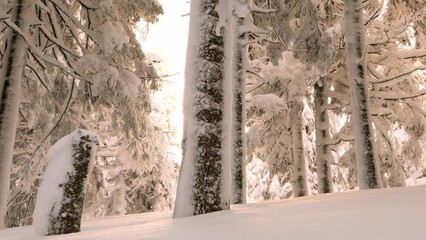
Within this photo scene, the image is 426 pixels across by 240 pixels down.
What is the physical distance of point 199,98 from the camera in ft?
17.7

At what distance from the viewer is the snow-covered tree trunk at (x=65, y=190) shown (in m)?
4.76

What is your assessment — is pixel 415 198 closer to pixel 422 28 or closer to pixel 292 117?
pixel 422 28

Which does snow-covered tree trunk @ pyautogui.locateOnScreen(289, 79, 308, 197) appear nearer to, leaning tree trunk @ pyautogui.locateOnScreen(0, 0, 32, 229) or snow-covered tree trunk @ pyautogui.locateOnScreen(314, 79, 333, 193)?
snow-covered tree trunk @ pyautogui.locateOnScreen(314, 79, 333, 193)

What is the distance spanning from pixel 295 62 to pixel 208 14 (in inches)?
268

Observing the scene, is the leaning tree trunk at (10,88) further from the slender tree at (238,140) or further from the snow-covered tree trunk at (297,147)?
the snow-covered tree trunk at (297,147)

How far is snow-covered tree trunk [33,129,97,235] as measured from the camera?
4.76 metres

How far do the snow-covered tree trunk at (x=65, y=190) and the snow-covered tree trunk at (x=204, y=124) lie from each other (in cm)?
101

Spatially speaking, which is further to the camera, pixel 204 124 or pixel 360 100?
pixel 360 100

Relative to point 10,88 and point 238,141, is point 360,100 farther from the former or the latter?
point 10,88

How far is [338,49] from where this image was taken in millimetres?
12062

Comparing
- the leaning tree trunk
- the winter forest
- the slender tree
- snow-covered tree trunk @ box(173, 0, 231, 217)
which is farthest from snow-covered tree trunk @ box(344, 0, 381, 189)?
the leaning tree trunk

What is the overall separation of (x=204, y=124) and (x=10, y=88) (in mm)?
4227

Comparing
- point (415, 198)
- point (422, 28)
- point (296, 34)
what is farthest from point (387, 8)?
point (415, 198)

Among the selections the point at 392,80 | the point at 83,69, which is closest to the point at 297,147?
the point at 392,80
